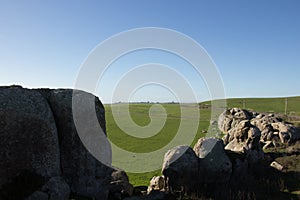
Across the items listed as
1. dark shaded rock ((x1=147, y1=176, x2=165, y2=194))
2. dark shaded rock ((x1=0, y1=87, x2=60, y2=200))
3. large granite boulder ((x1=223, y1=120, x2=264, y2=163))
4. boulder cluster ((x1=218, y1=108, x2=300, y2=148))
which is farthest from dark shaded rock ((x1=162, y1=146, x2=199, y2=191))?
boulder cluster ((x1=218, y1=108, x2=300, y2=148))

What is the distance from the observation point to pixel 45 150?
1363cm

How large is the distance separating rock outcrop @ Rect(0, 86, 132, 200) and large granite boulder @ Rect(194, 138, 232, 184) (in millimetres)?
6950

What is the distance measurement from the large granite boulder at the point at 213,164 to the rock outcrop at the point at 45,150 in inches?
274

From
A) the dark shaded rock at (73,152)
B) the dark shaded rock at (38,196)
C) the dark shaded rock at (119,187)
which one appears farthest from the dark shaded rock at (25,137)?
the dark shaded rock at (119,187)

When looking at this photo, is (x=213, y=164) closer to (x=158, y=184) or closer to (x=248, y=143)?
(x=158, y=184)

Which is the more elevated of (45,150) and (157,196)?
(45,150)

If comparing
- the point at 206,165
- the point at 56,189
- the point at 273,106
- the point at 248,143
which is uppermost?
the point at 273,106

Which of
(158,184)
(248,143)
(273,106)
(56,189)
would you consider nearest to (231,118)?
(248,143)

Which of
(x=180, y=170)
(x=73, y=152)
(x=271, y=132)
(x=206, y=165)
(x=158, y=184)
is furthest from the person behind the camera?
(x=271, y=132)

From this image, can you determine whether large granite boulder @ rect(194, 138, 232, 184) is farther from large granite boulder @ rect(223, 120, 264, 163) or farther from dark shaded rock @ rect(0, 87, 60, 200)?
dark shaded rock @ rect(0, 87, 60, 200)

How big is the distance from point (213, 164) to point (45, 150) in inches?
453

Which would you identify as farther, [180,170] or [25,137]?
[180,170]

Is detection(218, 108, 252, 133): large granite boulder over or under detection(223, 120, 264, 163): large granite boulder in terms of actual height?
over

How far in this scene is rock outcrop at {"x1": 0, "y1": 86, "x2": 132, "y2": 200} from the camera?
1266 centimetres
